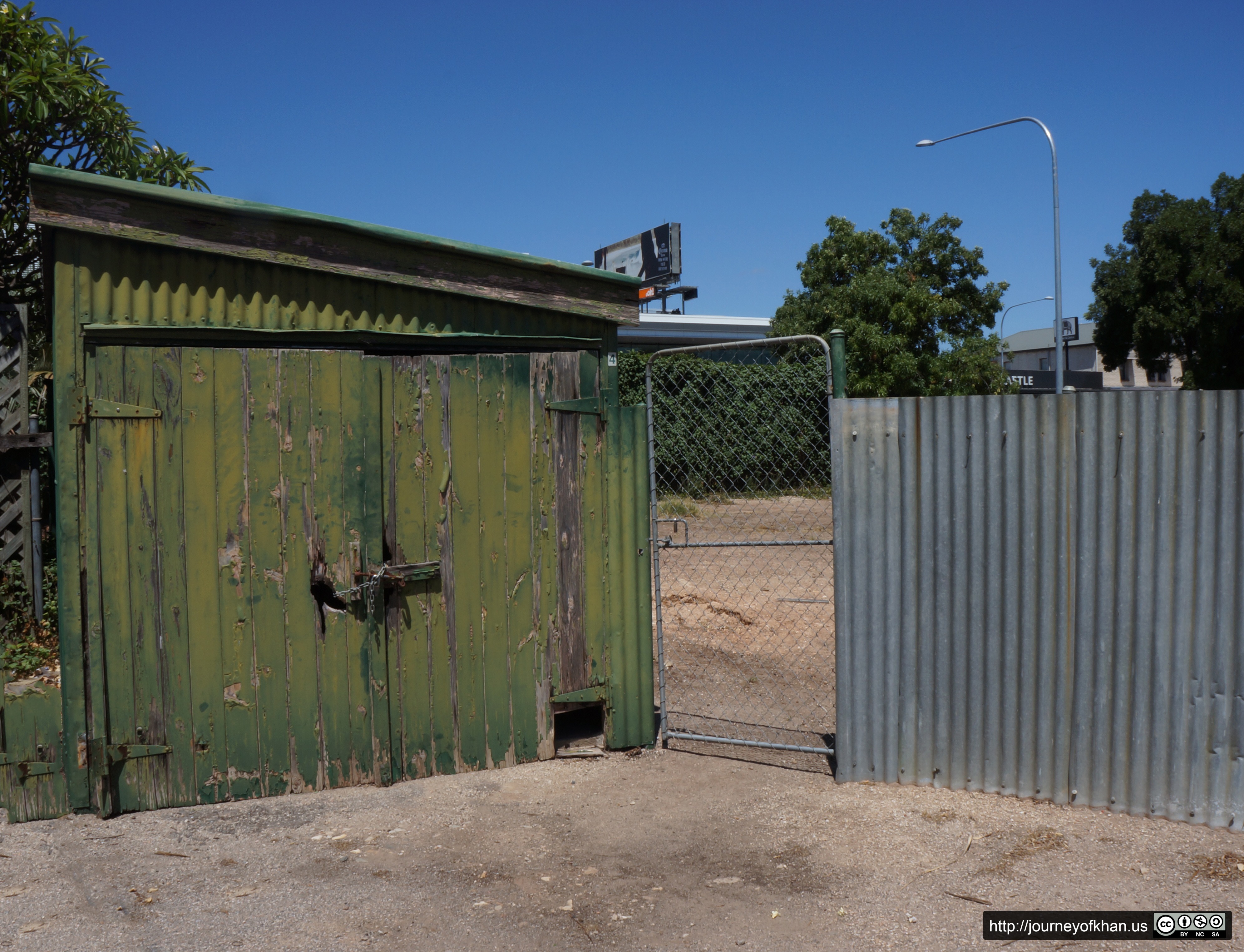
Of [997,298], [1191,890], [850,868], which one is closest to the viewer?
[1191,890]

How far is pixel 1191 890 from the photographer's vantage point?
11.0 ft

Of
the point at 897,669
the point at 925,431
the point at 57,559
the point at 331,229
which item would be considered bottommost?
the point at 897,669

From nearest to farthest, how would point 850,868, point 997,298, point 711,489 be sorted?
1. point 850,868
2. point 711,489
3. point 997,298

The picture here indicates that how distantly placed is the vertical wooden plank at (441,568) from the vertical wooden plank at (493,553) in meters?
0.16

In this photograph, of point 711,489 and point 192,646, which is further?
point 711,489

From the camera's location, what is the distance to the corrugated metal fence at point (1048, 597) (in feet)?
12.6

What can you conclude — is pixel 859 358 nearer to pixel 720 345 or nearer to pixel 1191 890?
pixel 720 345

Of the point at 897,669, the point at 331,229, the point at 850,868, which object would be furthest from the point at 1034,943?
the point at 331,229

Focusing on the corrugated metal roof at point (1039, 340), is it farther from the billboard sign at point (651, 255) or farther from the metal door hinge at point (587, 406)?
the metal door hinge at point (587, 406)

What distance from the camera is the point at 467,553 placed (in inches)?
187

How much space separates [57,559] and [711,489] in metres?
11.7

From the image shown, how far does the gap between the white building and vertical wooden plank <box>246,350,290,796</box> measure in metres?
48.8

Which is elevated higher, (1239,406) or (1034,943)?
(1239,406)

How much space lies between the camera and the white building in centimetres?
4891
